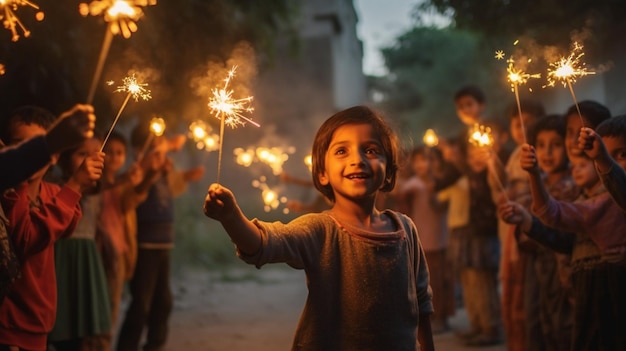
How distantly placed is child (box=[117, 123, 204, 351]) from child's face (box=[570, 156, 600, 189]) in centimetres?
328

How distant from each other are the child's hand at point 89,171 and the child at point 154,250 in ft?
7.09

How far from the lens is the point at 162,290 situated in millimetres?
5883

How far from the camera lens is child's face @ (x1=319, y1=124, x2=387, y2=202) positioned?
8.36 ft

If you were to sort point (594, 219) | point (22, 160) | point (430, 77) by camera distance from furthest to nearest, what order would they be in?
point (430, 77)
point (594, 219)
point (22, 160)

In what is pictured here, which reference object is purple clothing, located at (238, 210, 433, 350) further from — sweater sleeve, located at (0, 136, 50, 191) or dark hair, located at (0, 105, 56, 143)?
dark hair, located at (0, 105, 56, 143)

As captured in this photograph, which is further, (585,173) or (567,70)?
(585,173)

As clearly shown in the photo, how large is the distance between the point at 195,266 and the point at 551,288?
12.1m

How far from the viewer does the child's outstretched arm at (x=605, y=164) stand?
2.81 metres

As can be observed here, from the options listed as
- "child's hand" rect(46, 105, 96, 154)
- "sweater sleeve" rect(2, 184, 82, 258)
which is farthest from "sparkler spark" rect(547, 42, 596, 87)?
"sweater sleeve" rect(2, 184, 82, 258)

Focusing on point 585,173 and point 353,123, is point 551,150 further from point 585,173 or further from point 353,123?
point 353,123

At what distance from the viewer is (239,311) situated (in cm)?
952

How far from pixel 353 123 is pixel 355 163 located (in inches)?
7.3

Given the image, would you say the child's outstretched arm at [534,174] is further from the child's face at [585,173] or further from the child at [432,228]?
the child at [432,228]

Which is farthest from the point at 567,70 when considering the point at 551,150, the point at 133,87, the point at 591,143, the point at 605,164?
the point at 133,87
